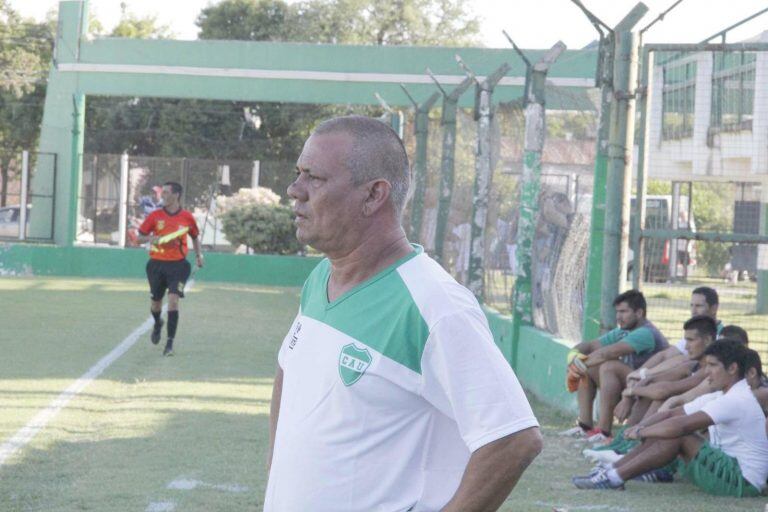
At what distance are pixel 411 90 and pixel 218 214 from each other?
6.51 m

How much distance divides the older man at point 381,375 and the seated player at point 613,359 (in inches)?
278

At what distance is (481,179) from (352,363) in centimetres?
1184

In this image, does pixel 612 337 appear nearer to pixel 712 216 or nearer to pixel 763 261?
pixel 712 216

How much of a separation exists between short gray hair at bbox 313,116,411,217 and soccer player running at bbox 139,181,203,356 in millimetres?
11725

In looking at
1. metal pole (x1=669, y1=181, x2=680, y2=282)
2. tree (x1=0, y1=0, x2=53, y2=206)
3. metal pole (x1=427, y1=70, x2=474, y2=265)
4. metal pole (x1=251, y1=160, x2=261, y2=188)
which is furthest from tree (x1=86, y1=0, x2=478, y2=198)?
metal pole (x1=669, y1=181, x2=680, y2=282)

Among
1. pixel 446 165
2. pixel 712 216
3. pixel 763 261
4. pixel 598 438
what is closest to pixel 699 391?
pixel 598 438

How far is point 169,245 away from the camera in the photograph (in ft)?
48.7

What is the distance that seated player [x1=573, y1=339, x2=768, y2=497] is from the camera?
780cm

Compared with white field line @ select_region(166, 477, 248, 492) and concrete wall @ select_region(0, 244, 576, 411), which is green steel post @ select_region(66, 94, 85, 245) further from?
white field line @ select_region(166, 477, 248, 492)

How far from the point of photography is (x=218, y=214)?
1276 inches

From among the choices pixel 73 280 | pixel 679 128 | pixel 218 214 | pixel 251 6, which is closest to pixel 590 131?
pixel 679 128

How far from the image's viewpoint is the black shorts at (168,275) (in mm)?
14820

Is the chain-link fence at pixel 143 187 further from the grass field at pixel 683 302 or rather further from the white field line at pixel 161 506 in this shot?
the white field line at pixel 161 506

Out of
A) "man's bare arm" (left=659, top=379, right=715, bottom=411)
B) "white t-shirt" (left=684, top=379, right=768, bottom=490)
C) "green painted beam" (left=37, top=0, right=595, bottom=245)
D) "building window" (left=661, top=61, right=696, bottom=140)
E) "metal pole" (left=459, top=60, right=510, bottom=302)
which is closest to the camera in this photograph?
"white t-shirt" (left=684, top=379, right=768, bottom=490)
